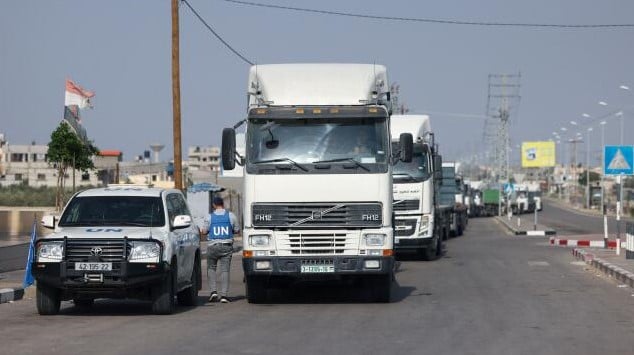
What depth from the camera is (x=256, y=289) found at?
61.9 ft

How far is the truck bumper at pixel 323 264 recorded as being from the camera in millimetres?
17828

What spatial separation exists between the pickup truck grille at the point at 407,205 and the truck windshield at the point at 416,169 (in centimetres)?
62

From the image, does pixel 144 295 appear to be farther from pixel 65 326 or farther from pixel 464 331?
pixel 464 331

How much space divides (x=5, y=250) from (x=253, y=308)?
11106 mm

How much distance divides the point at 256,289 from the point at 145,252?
3.11m

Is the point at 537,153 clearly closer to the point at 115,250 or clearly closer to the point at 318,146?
the point at 318,146

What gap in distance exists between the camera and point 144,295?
1677 cm

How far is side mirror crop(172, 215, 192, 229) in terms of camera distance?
55.5 ft

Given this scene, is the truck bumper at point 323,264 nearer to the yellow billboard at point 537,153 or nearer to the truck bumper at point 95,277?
the truck bumper at point 95,277

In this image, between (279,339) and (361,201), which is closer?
(279,339)

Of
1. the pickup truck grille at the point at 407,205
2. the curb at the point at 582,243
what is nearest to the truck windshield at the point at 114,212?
the pickup truck grille at the point at 407,205

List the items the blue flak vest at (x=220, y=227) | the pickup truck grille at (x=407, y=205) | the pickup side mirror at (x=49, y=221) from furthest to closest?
1. the pickup truck grille at (x=407, y=205)
2. the blue flak vest at (x=220, y=227)
3. the pickup side mirror at (x=49, y=221)

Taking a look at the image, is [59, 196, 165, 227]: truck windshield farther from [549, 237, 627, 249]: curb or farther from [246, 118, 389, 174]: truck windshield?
[549, 237, 627, 249]: curb

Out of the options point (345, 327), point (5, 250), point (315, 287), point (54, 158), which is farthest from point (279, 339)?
point (54, 158)
